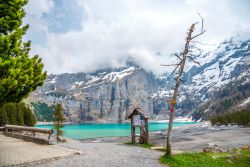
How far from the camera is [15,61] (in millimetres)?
16281

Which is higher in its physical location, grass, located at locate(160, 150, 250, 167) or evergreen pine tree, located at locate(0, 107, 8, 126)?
evergreen pine tree, located at locate(0, 107, 8, 126)

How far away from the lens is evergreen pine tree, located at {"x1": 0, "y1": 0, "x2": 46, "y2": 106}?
16172mm

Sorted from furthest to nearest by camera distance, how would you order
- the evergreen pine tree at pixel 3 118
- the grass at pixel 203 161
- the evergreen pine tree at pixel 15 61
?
the evergreen pine tree at pixel 3 118, the grass at pixel 203 161, the evergreen pine tree at pixel 15 61

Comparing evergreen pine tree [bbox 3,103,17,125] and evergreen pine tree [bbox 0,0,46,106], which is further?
evergreen pine tree [bbox 3,103,17,125]

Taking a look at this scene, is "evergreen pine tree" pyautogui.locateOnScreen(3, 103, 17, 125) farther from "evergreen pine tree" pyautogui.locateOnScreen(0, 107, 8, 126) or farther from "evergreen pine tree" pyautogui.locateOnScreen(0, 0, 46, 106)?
"evergreen pine tree" pyautogui.locateOnScreen(0, 0, 46, 106)

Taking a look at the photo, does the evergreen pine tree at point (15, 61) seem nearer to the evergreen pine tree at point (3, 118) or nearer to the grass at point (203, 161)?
the grass at point (203, 161)

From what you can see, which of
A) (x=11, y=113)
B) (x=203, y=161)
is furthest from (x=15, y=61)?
(x=11, y=113)

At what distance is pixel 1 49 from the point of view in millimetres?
16734

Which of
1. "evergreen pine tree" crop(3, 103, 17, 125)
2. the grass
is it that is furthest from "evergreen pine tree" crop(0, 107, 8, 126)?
the grass

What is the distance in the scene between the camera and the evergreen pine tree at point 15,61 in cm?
1617

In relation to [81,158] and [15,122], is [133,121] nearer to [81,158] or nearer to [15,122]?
[81,158]

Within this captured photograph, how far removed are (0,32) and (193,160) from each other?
55.9 feet

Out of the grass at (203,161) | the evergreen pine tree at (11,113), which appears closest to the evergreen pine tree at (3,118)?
the evergreen pine tree at (11,113)

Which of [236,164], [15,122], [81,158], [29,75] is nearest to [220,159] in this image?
[236,164]
